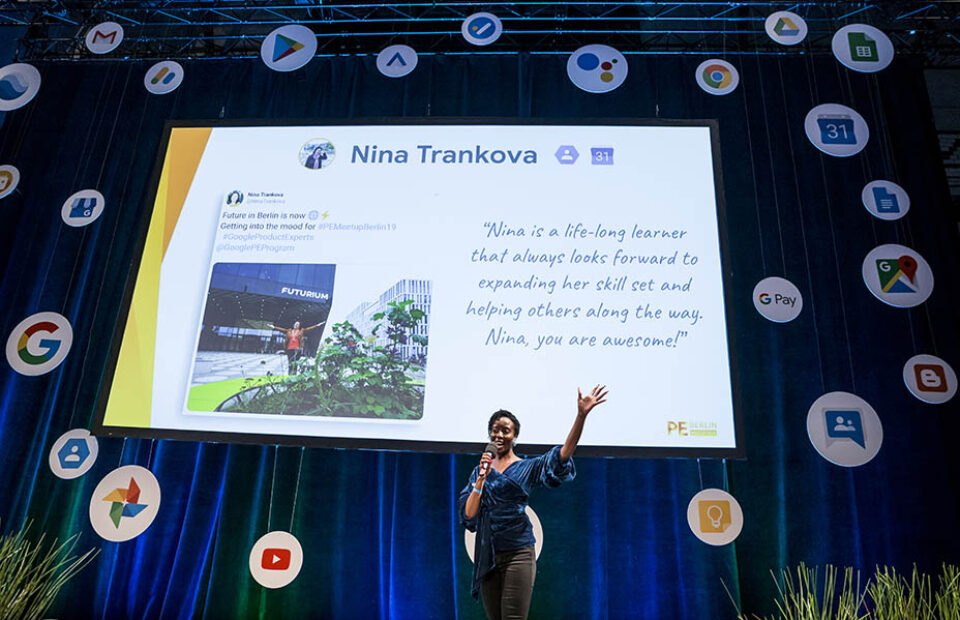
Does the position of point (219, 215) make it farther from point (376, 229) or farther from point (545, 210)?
point (545, 210)

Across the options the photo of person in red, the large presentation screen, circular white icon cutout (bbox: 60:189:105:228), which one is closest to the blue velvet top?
the large presentation screen

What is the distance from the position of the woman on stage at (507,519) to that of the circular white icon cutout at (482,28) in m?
2.37

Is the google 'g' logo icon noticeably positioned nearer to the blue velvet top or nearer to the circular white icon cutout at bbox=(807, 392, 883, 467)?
the blue velvet top

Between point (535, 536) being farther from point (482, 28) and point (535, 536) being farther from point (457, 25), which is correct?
point (457, 25)

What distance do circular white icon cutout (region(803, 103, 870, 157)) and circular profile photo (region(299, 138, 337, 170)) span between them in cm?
261

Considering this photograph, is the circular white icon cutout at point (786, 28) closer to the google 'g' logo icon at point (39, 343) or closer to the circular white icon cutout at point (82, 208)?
the circular white icon cutout at point (82, 208)

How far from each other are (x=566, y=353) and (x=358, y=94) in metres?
2.18

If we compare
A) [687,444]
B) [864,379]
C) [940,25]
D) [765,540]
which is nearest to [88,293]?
[687,444]

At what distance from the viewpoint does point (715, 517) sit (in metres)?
3.24

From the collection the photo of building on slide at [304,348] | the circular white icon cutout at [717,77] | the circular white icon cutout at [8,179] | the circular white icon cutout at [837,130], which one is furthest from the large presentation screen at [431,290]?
the circular white icon cutout at [8,179]

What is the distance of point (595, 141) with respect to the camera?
3.50 m

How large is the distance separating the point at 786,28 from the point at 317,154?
8.47 feet

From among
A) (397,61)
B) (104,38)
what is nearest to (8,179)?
(104,38)

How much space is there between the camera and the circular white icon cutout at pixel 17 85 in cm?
395
